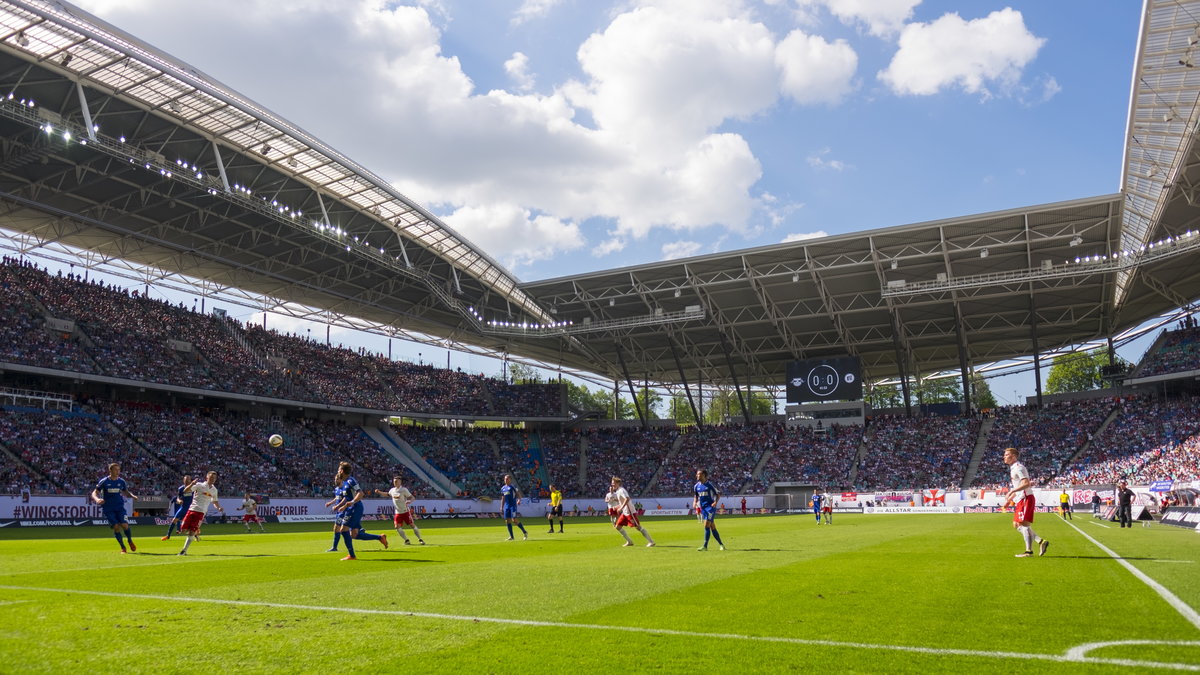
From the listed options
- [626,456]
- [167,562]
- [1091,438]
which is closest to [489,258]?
[626,456]

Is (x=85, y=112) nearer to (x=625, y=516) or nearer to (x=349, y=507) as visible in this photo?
(x=349, y=507)

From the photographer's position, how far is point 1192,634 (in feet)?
22.6

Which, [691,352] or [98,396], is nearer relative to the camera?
[98,396]

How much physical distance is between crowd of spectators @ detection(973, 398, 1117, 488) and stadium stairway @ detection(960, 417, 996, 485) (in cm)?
29

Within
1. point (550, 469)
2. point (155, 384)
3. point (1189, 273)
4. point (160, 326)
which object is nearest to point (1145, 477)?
point (1189, 273)

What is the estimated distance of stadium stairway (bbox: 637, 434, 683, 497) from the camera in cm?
7038

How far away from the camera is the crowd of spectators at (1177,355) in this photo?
56.5m

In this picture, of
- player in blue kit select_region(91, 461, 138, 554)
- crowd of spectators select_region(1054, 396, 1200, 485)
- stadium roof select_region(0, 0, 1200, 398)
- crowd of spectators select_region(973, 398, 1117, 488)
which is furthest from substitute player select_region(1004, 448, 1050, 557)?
crowd of spectators select_region(973, 398, 1117, 488)

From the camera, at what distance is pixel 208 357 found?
57.3 meters

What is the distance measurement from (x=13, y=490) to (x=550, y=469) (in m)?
44.2

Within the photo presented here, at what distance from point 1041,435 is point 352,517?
59.4 m

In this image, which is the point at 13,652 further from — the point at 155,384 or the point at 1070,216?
the point at 1070,216

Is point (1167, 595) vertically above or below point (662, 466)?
above

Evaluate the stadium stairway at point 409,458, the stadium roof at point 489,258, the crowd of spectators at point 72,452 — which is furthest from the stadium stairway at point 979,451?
the crowd of spectators at point 72,452
